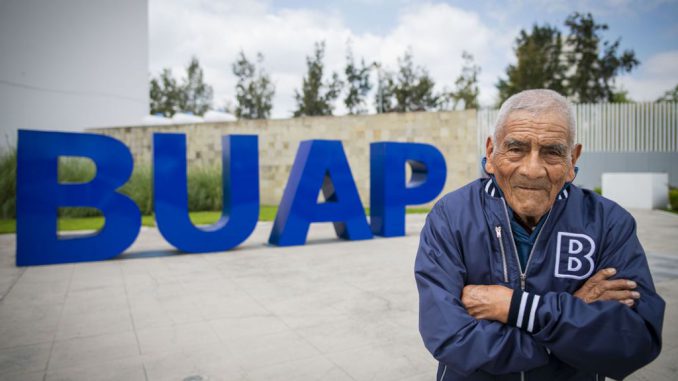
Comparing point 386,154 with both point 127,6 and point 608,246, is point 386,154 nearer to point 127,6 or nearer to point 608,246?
point 608,246

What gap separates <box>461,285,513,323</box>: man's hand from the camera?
1512 mm

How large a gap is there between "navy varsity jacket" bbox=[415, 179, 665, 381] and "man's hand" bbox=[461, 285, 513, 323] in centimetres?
3

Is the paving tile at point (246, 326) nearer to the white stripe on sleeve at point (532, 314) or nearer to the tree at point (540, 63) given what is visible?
the white stripe on sleeve at point (532, 314)

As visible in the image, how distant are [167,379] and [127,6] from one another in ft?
78.1

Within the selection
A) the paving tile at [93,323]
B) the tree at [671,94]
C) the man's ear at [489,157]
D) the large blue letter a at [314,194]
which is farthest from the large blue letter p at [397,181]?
the tree at [671,94]

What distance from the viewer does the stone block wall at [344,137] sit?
16.0 m

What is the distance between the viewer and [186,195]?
7.55 metres

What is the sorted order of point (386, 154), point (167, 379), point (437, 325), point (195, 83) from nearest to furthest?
1. point (437, 325)
2. point (167, 379)
3. point (386, 154)
4. point (195, 83)

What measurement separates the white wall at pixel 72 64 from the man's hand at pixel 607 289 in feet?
64.7

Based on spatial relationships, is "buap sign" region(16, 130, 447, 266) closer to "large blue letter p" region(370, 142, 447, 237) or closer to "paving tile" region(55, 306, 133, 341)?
"large blue letter p" region(370, 142, 447, 237)

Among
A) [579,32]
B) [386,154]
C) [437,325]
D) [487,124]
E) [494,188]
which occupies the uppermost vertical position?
[579,32]

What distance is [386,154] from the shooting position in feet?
29.6

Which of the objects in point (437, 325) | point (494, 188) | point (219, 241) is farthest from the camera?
point (219, 241)

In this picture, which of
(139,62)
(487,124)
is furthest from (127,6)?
(487,124)
